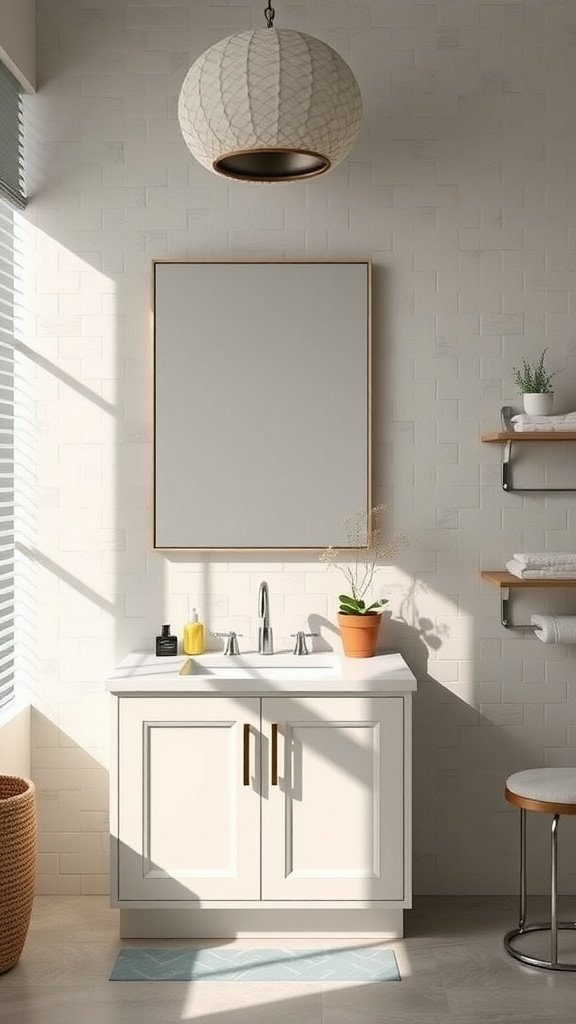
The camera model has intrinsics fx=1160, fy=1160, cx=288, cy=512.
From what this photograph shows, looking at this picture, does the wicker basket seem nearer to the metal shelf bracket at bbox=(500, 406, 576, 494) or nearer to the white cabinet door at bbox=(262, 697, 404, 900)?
the white cabinet door at bbox=(262, 697, 404, 900)

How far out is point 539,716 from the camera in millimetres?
3834

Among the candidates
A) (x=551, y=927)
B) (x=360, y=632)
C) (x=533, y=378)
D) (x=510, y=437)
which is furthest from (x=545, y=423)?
(x=551, y=927)

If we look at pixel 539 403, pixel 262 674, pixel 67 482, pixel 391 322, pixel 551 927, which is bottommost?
pixel 551 927

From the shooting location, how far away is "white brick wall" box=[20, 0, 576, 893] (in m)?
3.81

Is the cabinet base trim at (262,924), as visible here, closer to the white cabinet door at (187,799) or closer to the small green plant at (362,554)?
the white cabinet door at (187,799)

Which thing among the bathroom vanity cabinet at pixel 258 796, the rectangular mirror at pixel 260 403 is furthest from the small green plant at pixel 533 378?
the bathroom vanity cabinet at pixel 258 796

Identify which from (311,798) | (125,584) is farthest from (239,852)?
(125,584)

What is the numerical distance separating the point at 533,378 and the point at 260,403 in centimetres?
89

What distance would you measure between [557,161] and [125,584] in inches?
78.4

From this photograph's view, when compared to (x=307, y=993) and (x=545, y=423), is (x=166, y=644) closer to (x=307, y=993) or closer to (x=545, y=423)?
(x=307, y=993)

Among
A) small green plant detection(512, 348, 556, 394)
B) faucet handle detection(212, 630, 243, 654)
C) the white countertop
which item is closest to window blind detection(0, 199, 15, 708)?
the white countertop

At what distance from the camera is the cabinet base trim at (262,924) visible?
3461 millimetres

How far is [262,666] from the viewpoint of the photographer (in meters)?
3.63

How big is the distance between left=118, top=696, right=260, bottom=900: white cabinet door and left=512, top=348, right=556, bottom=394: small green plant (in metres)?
1.31
